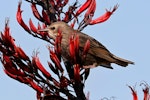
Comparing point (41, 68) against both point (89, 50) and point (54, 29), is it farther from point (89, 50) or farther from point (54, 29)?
point (89, 50)

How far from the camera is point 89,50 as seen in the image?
6.22 metres

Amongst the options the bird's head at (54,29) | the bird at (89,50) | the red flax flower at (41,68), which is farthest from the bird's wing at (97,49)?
the red flax flower at (41,68)

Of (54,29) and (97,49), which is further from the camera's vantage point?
(97,49)

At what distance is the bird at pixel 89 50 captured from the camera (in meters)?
5.78

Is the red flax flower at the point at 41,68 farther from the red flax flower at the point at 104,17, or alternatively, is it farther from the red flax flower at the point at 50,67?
the red flax flower at the point at 104,17

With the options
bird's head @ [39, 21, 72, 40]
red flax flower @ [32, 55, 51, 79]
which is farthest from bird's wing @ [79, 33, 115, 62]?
red flax flower @ [32, 55, 51, 79]

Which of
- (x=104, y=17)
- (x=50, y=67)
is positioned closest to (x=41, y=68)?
(x=50, y=67)

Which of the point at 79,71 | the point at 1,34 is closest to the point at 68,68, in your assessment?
the point at 79,71

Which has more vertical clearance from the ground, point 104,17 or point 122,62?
point 104,17

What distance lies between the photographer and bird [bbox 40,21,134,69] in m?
5.78

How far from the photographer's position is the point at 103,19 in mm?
6551

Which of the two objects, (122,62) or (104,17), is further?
(104,17)

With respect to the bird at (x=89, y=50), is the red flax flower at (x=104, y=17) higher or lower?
higher

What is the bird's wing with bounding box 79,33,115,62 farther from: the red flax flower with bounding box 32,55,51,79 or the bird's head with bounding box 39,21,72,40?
the red flax flower with bounding box 32,55,51,79
